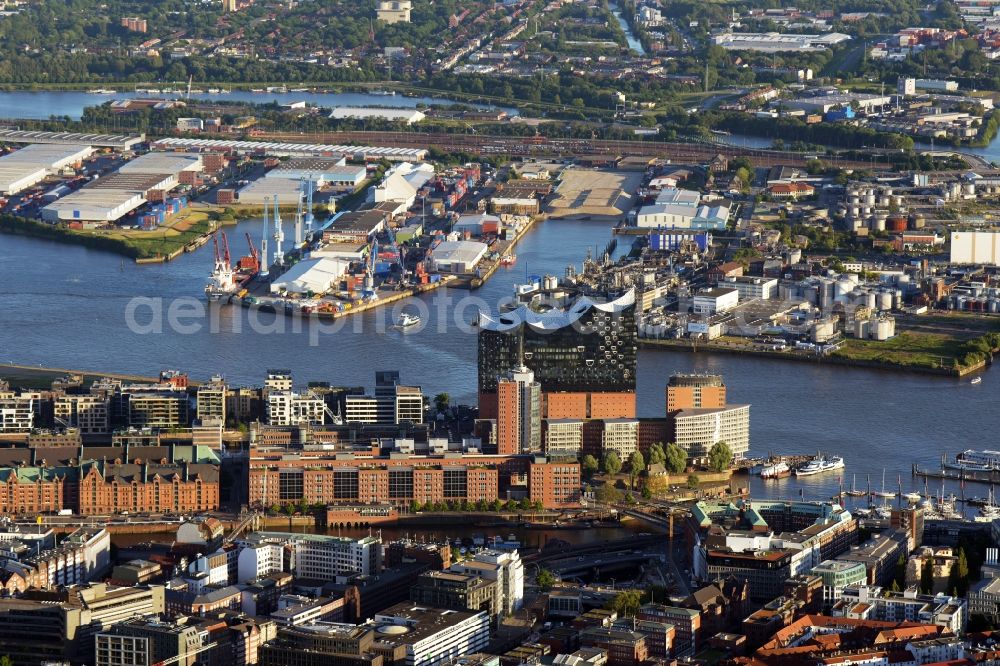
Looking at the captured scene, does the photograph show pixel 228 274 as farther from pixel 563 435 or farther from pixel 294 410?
pixel 563 435

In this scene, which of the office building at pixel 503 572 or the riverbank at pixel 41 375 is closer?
the office building at pixel 503 572

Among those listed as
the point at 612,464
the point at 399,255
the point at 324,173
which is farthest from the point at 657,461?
the point at 324,173

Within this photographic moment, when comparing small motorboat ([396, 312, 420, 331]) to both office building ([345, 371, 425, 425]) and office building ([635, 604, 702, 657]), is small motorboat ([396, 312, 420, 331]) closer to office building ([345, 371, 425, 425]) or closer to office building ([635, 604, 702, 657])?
office building ([345, 371, 425, 425])

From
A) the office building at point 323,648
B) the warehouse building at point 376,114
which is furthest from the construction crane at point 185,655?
the warehouse building at point 376,114

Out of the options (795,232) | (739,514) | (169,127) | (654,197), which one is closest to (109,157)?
(169,127)

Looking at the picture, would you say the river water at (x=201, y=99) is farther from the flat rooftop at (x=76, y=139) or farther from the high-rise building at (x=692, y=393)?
the high-rise building at (x=692, y=393)

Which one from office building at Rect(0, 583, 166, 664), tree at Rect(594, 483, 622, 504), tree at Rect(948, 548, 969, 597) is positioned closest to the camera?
office building at Rect(0, 583, 166, 664)

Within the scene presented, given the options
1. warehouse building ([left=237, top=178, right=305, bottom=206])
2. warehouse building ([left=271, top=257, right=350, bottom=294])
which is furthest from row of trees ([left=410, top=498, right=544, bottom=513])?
warehouse building ([left=237, top=178, right=305, bottom=206])
